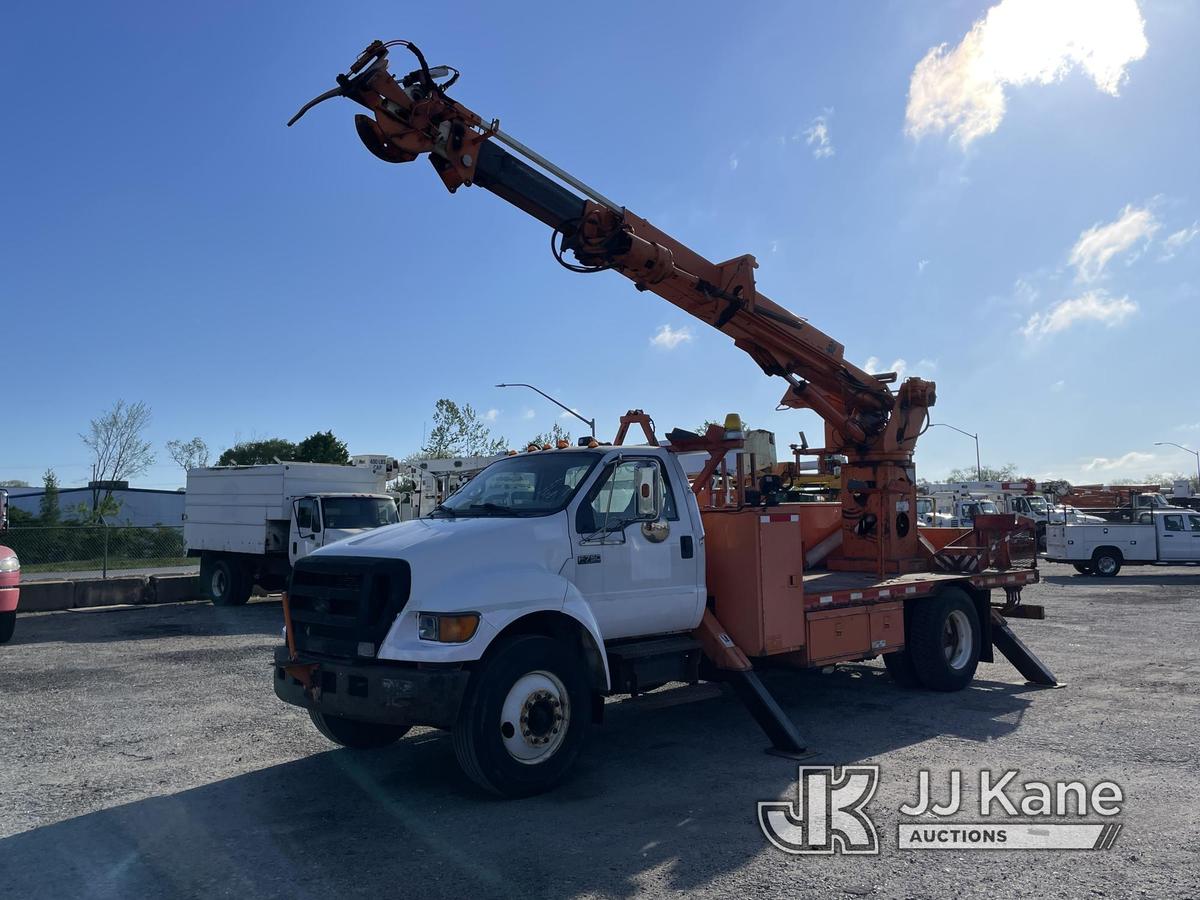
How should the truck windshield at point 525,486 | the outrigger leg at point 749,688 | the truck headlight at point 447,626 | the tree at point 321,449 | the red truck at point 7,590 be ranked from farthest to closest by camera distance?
the tree at point 321,449 → the red truck at point 7,590 → the outrigger leg at point 749,688 → the truck windshield at point 525,486 → the truck headlight at point 447,626

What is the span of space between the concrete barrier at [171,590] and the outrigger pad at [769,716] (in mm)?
16633

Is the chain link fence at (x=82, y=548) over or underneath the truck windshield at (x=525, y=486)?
underneath

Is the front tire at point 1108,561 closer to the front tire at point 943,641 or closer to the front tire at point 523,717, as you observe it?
the front tire at point 943,641

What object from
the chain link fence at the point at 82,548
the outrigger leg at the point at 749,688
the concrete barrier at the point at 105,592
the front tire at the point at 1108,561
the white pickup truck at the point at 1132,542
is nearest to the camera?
the outrigger leg at the point at 749,688

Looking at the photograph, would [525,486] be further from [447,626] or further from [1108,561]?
[1108,561]

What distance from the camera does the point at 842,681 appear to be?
10477 mm

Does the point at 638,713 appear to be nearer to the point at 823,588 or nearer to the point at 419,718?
the point at 823,588

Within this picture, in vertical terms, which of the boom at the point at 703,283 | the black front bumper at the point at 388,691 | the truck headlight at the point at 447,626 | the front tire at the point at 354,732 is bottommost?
the front tire at the point at 354,732

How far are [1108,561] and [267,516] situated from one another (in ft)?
77.3

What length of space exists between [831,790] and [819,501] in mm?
6224

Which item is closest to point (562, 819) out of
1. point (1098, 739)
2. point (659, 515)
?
point (659, 515)

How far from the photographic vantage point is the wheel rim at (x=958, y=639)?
10.1 meters

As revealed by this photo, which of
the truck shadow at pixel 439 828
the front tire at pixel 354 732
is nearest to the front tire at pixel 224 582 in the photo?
the truck shadow at pixel 439 828

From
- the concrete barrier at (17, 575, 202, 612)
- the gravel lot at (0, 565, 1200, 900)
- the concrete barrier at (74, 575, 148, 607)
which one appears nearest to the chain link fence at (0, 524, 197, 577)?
the concrete barrier at (17, 575, 202, 612)
